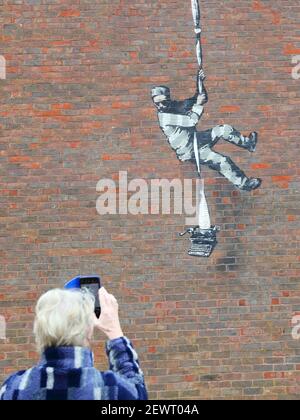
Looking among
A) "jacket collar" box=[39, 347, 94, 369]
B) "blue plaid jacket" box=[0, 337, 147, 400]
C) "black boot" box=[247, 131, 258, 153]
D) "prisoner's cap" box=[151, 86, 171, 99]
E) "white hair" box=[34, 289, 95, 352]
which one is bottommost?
"blue plaid jacket" box=[0, 337, 147, 400]

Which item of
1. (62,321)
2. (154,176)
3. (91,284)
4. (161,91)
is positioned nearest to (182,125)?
(161,91)

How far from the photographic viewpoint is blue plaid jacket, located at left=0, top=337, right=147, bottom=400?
6.36 ft

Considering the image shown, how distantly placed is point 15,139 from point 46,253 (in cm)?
108

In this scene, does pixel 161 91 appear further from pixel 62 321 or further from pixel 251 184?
pixel 62 321

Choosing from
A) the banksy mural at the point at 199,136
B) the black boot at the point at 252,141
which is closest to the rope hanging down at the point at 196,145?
the banksy mural at the point at 199,136

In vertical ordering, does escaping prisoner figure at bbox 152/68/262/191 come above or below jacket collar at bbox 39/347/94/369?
above

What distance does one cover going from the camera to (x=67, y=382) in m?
1.95

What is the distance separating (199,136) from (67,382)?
3655 mm

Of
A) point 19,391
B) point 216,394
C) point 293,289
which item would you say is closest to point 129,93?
point 293,289

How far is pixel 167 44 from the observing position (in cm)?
534

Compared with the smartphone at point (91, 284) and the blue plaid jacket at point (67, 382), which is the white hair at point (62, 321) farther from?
the smartphone at point (91, 284)

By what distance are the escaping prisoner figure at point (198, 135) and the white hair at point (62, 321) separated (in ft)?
11.0

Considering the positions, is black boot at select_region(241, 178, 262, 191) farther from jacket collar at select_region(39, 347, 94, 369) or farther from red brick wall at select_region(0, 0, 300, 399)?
jacket collar at select_region(39, 347, 94, 369)

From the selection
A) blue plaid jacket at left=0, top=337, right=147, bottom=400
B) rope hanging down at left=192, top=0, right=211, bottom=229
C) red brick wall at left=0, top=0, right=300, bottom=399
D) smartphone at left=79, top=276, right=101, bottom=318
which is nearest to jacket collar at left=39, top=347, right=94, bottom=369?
blue plaid jacket at left=0, top=337, right=147, bottom=400
